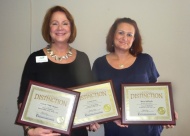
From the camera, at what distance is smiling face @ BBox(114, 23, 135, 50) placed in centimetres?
172

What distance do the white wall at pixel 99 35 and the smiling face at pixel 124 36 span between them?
0.31 meters

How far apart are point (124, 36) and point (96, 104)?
0.64 m

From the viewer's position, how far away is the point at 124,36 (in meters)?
1.73

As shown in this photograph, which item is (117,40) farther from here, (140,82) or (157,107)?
(157,107)

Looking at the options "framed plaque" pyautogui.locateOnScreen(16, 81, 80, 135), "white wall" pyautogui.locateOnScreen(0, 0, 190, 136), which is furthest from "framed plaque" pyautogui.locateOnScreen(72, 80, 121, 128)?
"white wall" pyautogui.locateOnScreen(0, 0, 190, 136)

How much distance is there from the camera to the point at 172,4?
208cm

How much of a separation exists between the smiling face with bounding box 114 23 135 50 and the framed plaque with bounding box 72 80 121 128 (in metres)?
0.39

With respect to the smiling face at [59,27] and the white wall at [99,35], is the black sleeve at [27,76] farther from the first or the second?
the white wall at [99,35]

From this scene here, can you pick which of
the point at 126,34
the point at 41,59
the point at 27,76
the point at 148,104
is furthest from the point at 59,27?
the point at 148,104

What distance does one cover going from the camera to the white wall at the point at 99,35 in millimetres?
2002

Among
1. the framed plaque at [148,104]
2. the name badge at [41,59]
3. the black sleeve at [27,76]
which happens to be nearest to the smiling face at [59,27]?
the name badge at [41,59]

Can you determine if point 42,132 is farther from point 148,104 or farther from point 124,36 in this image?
point 124,36
